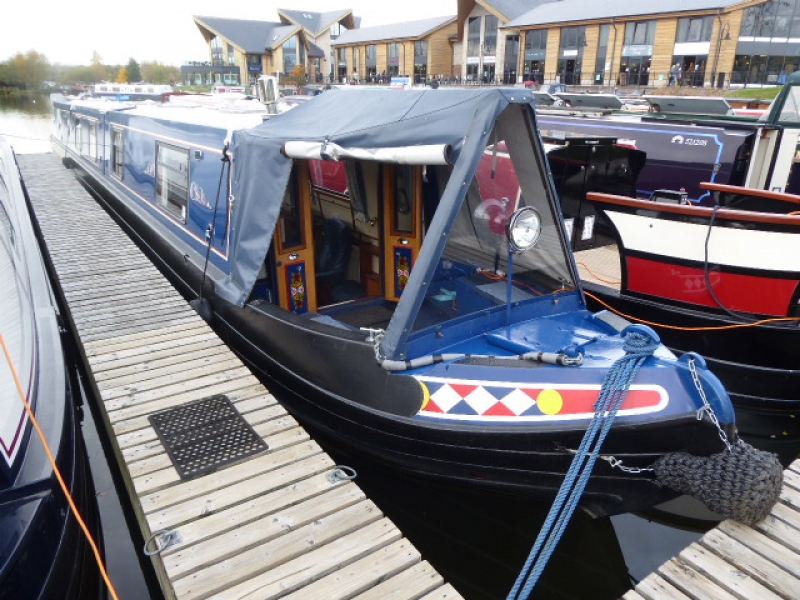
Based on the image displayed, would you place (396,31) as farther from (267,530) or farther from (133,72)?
(267,530)

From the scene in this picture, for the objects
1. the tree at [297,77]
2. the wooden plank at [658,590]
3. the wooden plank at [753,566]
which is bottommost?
the wooden plank at [658,590]

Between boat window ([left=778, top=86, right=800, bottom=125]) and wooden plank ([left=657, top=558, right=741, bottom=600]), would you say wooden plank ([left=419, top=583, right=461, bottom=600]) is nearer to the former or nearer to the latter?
wooden plank ([left=657, top=558, right=741, bottom=600])

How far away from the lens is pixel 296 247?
4906 millimetres

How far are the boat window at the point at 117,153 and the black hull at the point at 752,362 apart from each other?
7873 millimetres

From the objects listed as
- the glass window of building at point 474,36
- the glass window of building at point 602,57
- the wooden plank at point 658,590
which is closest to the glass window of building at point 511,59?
the glass window of building at point 474,36

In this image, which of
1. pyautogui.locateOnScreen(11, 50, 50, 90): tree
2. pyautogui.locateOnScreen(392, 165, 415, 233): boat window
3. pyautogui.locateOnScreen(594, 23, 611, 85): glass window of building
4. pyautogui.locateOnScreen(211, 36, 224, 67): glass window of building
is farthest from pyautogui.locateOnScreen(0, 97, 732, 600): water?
pyautogui.locateOnScreen(211, 36, 224, 67): glass window of building

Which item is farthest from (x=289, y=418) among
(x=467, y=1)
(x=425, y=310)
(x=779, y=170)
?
(x=467, y=1)

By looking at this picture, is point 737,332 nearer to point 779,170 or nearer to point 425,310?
point 425,310

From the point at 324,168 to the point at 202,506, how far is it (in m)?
4.12

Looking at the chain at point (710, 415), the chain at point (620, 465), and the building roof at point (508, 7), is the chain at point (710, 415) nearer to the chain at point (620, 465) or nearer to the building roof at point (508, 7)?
the chain at point (620, 465)

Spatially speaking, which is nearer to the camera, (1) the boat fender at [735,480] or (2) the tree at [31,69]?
(1) the boat fender at [735,480]

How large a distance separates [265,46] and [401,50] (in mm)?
16772

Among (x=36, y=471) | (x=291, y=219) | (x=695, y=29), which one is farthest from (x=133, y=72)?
(x=36, y=471)

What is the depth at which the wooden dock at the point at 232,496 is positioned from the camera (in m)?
2.62
